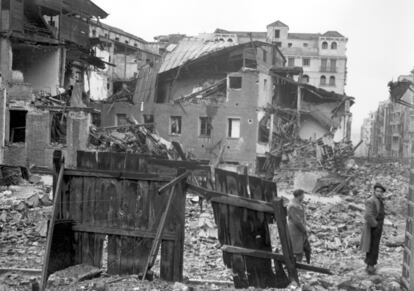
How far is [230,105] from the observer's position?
104 ft

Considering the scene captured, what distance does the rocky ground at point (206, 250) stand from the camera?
729 centimetres

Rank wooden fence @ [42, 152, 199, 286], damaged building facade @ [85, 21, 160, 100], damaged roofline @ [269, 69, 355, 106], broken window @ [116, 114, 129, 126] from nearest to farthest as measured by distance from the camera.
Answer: wooden fence @ [42, 152, 199, 286] → broken window @ [116, 114, 129, 126] → damaged roofline @ [269, 69, 355, 106] → damaged building facade @ [85, 21, 160, 100]

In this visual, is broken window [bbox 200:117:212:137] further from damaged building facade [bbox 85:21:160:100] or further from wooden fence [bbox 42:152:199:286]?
wooden fence [bbox 42:152:199:286]

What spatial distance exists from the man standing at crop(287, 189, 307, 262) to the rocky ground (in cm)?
57

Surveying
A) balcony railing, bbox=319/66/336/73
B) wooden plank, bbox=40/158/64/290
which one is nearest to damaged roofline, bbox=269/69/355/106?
wooden plank, bbox=40/158/64/290

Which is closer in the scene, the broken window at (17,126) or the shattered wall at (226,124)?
the broken window at (17,126)

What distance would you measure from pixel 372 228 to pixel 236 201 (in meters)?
3.41

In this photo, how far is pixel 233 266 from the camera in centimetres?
660

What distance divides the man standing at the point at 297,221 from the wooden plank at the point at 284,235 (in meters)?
1.67

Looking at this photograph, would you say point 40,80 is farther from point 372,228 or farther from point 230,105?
point 372,228

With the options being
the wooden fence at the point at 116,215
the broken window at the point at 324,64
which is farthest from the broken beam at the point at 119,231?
the broken window at the point at 324,64

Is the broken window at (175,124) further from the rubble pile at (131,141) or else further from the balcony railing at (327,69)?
the balcony railing at (327,69)

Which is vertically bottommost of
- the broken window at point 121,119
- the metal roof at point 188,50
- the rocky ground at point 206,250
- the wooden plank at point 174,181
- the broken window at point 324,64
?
the rocky ground at point 206,250

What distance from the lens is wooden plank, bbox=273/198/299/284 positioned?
246 inches
